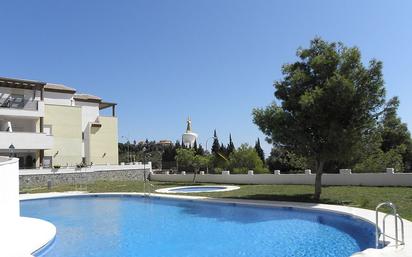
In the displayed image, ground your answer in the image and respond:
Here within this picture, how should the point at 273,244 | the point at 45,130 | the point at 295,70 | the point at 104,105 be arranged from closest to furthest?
the point at 273,244
the point at 295,70
the point at 45,130
the point at 104,105

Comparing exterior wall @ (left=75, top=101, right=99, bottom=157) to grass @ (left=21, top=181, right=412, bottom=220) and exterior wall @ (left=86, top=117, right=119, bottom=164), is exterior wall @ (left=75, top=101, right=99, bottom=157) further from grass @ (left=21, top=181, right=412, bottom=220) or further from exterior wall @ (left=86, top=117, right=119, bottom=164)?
grass @ (left=21, top=181, right=412, bottom=220)

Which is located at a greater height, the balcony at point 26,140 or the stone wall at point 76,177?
the balcony at point 26,140

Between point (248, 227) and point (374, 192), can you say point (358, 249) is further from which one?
point (374, 192)

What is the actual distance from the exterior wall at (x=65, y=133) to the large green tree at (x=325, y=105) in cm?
2996

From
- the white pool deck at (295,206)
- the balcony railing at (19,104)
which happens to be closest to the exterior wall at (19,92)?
the balcony railing at (19,104)

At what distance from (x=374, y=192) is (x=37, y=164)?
3173cm

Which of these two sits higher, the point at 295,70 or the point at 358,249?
the point at 295,70

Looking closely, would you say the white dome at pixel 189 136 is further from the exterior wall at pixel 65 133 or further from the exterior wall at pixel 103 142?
the exterior wall at pixel 65 133

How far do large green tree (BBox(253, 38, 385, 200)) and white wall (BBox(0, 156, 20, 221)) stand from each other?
11.4 metres

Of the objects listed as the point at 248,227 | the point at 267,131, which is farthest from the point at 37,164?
the point at 248,227

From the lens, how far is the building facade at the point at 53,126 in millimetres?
37875

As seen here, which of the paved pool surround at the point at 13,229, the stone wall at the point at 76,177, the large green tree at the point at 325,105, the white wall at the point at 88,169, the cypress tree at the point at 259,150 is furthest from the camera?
the cypress tree at the point at 259,150

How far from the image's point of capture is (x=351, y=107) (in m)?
18.5

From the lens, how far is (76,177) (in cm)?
3831
